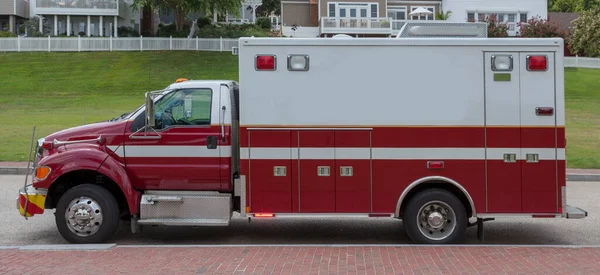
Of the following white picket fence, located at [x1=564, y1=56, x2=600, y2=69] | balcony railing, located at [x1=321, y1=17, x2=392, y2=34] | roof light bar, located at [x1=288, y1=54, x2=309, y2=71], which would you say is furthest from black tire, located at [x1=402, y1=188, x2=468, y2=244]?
balcony railing, located at [x1=321, y1=17, x2=392, y2=34]

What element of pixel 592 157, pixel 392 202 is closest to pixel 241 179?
pixel 392 202

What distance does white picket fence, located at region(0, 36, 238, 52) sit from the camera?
47312mm

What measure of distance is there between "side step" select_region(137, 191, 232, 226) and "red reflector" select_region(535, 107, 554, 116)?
156 inches

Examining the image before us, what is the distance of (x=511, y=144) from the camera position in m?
8.26

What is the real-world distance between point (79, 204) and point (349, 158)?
344 cm

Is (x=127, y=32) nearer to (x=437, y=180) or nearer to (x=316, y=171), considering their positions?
(x=316, y=171)

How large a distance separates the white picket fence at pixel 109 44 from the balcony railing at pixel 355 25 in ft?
31.8

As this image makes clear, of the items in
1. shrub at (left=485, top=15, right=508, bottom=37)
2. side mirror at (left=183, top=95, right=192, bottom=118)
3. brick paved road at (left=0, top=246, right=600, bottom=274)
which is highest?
shrub at (left=485, top=15, right=508, bottom=37)

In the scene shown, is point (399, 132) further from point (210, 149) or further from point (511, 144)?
point (210, 149)

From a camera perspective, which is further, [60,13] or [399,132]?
[60,13]

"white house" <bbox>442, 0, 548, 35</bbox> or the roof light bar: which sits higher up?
"white house" <bbox>442, 0, 548, 35</bbox>

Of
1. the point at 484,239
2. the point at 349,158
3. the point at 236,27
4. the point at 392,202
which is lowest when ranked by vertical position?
the point at 484,239

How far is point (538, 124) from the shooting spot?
27.0 feet

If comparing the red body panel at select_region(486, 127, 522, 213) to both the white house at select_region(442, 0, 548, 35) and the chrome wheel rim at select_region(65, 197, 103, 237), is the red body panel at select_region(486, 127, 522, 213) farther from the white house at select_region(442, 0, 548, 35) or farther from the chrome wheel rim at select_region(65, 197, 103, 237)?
the white house at select_region(442, 0, 548, 35)
